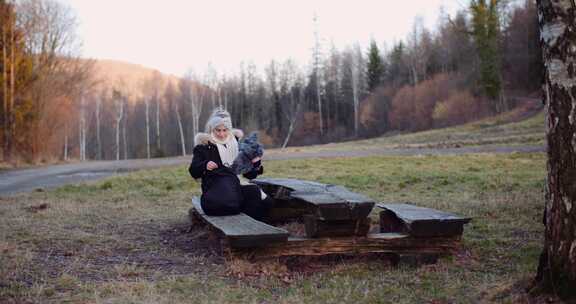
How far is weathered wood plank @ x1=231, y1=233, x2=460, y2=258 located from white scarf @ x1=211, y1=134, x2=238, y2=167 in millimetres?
1555

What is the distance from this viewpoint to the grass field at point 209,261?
4.06m

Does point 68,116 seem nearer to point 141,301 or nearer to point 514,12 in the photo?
point 141,301

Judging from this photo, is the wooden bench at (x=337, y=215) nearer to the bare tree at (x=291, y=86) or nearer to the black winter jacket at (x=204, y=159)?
the black winter jacket at (x=204, y=159)

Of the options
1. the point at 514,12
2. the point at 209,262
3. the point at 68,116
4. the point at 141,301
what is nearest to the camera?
the point at 141,301

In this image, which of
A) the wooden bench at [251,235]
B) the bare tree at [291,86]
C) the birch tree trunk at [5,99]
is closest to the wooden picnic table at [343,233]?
the wooden bench at [251,235]

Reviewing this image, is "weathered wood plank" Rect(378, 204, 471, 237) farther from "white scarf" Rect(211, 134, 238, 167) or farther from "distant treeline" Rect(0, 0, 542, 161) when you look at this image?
"distant treeline" Rect(0, 0, 542, 161)

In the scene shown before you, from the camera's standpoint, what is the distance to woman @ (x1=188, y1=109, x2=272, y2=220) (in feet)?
19.1

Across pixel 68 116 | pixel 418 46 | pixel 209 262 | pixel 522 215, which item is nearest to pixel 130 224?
pixel 209 262

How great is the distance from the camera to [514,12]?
47.5 meters

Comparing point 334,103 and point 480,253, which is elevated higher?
point 334,103

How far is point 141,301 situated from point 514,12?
166 ft

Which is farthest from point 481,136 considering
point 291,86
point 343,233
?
point 291,86

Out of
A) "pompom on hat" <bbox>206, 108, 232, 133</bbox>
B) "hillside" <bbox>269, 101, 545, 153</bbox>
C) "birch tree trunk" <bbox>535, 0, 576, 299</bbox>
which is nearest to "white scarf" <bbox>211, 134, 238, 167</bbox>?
"pompom on hat" <bbox>206, 108, 232, 133</bbox>

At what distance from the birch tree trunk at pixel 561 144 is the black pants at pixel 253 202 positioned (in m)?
3.41
